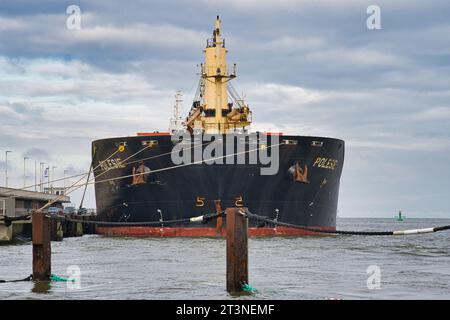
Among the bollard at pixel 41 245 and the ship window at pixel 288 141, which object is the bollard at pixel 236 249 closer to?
the bollard at pixel 41 245

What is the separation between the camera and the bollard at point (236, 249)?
13398 mm

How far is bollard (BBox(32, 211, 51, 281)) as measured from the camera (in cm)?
1514

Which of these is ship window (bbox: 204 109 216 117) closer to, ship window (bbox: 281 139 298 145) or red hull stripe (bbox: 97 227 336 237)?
red hull stripe (bbox: 97 227 336 237)

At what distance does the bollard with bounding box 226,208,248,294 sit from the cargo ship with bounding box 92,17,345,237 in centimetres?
2547

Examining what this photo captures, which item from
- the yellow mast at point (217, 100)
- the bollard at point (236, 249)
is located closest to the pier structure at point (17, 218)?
the bollard at point (236, 249)

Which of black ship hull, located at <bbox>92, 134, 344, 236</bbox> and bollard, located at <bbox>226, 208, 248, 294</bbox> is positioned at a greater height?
black ship hull, located at <bbox>92, 134, 344, 236</bbox>

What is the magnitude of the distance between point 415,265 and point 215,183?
58.1 ft

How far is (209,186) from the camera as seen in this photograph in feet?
131

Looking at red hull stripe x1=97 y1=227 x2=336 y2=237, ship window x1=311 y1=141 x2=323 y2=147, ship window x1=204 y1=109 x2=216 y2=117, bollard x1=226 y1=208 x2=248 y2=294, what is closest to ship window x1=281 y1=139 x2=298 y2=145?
ship window x1=311 y1=141 x2=323 y2=147

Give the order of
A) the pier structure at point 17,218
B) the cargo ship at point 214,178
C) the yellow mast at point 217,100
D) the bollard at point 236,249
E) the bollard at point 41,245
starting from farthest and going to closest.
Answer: the yellow mast at point 217,100
the cargo ship at point 214,178
the pier structure at point 17,218
the bollard at point 41,245
the bollard at point 236,249

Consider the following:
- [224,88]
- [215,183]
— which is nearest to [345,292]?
[215,183]
